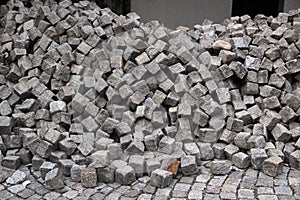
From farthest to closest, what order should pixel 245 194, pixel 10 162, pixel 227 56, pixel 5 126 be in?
1. pixel 227 56
2. pixel 5 126
3. pixel 10 162
4. pixel 245 194

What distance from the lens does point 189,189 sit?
4.22 metres

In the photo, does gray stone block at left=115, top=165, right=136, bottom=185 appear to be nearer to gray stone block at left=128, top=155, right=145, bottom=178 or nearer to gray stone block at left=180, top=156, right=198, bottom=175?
gray stone block at left=128, top=155, right=145, bottom=178

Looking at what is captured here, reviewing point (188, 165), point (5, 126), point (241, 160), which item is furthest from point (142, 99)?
point (5, 126)

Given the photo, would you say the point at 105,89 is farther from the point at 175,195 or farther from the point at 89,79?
the point at 175,195

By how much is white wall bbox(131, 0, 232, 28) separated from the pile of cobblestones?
5.96 feet

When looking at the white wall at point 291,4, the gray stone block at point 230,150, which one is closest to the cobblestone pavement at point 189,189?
the gray stone block at point 230,150

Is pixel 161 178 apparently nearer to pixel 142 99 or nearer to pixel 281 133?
pixel 142 99

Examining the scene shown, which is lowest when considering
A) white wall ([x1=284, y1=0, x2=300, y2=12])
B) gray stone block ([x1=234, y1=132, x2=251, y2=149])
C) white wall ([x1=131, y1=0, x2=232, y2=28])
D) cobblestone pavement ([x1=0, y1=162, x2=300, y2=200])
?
cobblestone pavement ([x1=0, y1=162, x2=300, y2=200])

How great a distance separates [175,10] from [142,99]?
120 inches

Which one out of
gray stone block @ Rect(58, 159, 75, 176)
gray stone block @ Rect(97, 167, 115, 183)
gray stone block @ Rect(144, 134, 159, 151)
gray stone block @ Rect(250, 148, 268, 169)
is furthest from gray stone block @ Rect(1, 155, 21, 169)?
gray stone block @ Rect(250, 148, 268, 169)

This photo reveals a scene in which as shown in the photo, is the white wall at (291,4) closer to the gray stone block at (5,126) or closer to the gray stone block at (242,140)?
the gray stone block at (242,140)

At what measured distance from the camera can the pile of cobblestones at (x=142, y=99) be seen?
176 inches

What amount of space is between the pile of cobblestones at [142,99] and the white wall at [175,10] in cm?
182

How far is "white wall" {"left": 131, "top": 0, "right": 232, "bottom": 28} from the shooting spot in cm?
747
